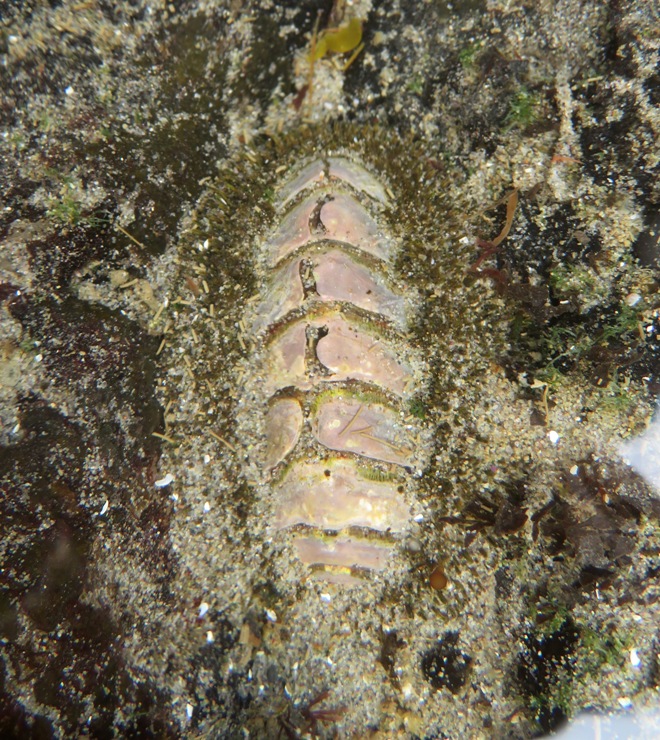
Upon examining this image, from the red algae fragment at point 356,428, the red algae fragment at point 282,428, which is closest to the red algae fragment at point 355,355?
the red algae fragment at point 356,428

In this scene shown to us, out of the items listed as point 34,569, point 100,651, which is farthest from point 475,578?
point 34,569

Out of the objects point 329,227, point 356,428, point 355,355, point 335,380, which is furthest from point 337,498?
point 329,227

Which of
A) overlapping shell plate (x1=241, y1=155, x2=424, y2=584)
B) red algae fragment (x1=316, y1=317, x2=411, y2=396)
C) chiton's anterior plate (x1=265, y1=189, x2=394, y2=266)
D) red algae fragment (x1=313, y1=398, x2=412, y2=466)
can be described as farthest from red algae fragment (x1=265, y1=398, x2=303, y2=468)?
chiton's anterior plate (x1=265, y1=189, x2=394, y2=266)

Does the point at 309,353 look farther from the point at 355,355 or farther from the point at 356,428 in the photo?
the point at 356,428

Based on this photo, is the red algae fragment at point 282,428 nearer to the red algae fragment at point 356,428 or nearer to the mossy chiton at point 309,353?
the mossy chiton at point 309,353

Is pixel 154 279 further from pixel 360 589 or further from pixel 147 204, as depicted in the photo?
pixel 360 589

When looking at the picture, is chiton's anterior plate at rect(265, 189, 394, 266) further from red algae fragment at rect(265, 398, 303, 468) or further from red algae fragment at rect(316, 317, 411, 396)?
red algae fragment at rect(265, 398, 303, 468)
